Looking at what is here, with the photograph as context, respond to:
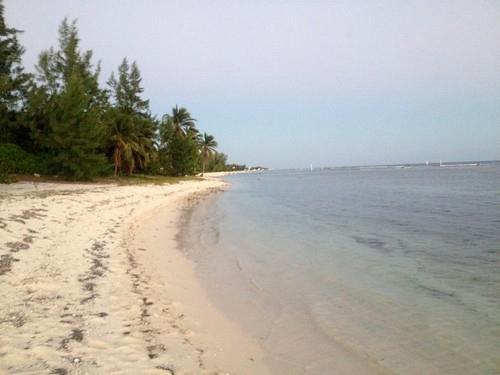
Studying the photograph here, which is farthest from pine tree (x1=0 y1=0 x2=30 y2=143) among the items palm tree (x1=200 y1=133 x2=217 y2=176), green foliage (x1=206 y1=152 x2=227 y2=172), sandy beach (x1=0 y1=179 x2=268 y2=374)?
green foliage (x1=206 y1=152 x2=227 y2=172)

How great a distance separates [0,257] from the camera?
656 centimetres

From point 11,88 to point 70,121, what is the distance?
11.5 meters

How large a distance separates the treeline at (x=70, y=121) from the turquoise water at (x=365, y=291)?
1708 cm

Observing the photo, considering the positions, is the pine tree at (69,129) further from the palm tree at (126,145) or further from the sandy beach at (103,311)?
the sandy beach at (103,311)

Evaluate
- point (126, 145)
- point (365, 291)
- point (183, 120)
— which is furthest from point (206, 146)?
point (365, 291)

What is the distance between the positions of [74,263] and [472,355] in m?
7.02

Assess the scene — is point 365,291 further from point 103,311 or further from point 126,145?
point 126,145

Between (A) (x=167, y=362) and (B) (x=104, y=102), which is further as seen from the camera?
(B) (x=104, y=102)

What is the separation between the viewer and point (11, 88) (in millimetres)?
32000

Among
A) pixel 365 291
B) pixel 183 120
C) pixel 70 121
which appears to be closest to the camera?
pixel 365 291

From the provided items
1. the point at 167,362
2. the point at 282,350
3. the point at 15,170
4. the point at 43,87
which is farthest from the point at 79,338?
the point at 43,87

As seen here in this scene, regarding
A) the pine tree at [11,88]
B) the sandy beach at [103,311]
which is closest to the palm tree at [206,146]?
the pine tree at [11,88]

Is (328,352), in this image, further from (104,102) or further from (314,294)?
(104,102)

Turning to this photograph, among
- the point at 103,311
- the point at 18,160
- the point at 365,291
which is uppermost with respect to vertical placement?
the point at 18,160
